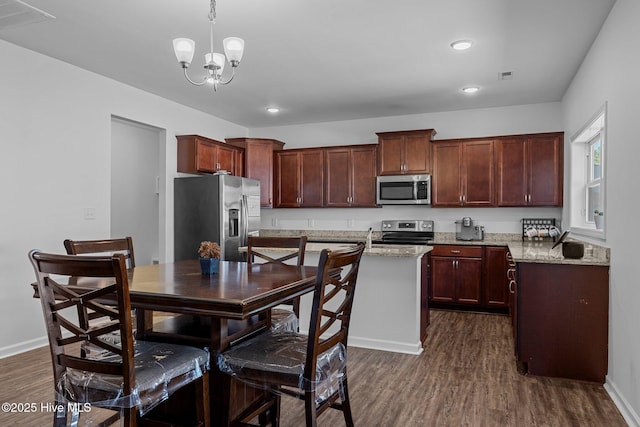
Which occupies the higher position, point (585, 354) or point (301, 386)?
point (301, 386)

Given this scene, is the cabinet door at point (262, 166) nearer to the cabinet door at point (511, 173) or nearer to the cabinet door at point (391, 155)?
the cabinet door at point (391, 155)

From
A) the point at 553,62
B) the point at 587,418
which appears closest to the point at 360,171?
the point at 553,62

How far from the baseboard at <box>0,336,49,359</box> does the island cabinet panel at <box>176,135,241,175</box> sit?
2370 millimetres

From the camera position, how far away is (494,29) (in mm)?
3137

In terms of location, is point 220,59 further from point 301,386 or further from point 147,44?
point 301,386

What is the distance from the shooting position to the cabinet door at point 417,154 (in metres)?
5.42

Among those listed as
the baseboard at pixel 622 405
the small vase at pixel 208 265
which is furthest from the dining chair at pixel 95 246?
the baseboard at pixel 622 405

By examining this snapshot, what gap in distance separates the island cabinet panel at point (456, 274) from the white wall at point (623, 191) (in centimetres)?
215

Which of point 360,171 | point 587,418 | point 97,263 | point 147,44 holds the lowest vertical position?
point 587,418

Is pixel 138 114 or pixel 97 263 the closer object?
pixel 97 263

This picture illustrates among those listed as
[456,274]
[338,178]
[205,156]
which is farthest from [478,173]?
[205,156]

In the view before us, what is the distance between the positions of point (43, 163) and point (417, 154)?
4072 mm

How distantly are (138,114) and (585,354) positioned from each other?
183 inches

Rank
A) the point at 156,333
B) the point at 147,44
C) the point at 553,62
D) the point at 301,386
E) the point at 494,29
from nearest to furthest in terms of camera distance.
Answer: the point at 301,386
the point at 156,333
the point at 494,29
the point at 147,44
the point at 553,62
